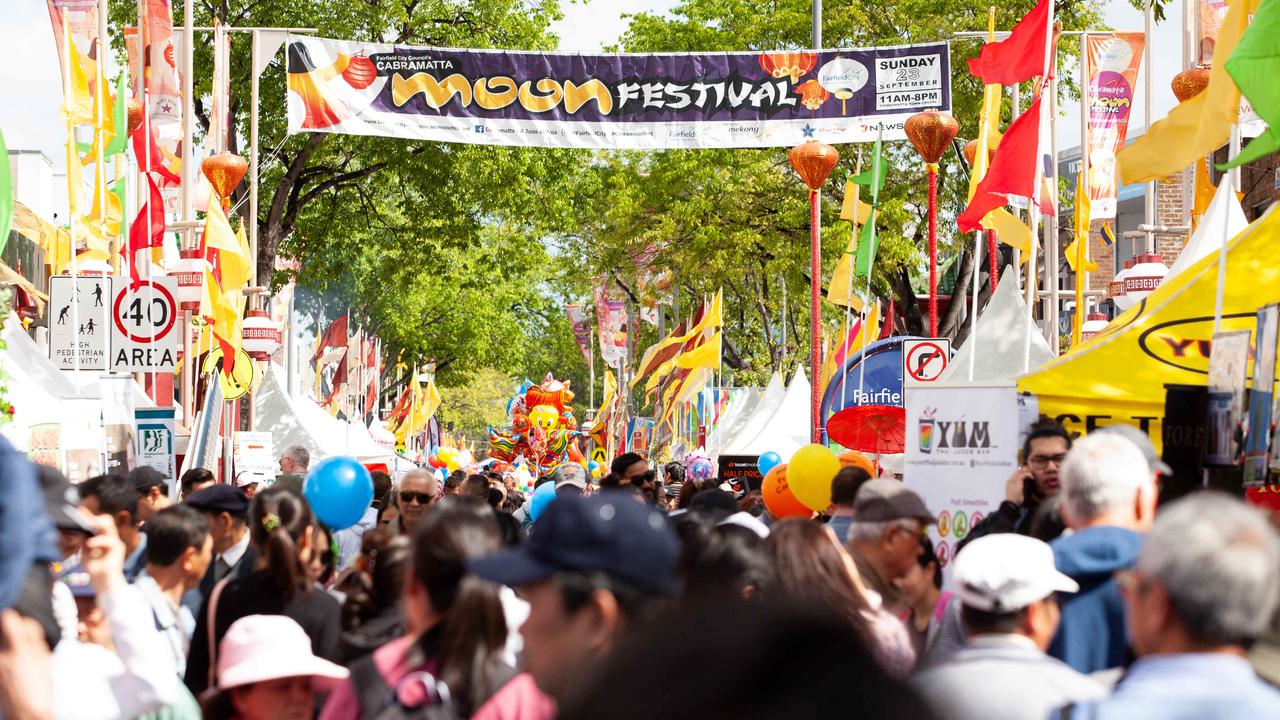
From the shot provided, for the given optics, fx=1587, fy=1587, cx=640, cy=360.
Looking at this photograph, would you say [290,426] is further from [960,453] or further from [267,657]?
[267,657]

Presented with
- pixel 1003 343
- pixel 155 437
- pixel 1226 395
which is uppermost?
pixel 1003 343

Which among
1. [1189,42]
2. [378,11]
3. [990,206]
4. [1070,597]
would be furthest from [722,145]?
[1070,597]

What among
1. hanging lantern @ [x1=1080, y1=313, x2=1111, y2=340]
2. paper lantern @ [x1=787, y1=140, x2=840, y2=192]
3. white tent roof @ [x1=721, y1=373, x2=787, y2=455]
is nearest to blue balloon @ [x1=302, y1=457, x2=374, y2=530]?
paper lantern @ [x1=787, y1=140, x2=840, y2=192]

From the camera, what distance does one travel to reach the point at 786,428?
24047 mm

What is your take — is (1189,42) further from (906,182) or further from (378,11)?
(378,11)

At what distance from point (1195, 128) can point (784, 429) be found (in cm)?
1426

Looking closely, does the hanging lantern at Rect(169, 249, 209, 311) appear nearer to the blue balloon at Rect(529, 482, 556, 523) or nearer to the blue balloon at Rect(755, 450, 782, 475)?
the blue balloon at Rect(529, 482, 556, 523)

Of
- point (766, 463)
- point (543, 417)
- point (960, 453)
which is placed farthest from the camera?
point (543, 417)

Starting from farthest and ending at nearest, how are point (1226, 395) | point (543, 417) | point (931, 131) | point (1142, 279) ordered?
1. point (543, 417)
2. point (1142, 279)
3. point (931, 131)
4. point (1226, 395)

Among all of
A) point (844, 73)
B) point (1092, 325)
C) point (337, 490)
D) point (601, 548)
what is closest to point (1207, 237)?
point (337, 490)

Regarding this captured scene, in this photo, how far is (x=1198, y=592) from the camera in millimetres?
2738

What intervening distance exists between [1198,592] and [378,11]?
2937cm

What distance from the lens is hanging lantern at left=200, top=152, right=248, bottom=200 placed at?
66.0 ft

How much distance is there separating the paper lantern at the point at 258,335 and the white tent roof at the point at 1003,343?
17.9 metres
